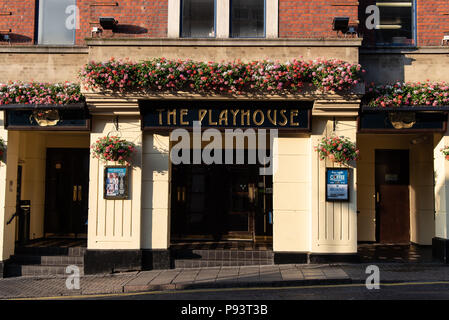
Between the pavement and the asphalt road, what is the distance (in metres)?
0.24

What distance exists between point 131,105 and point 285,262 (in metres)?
4.86

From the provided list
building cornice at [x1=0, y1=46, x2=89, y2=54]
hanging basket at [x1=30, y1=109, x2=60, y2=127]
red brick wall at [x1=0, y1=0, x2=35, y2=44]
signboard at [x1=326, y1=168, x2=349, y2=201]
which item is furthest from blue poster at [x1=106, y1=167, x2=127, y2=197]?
signboard at [x1=326, y1=168, x2=349, y2=201]

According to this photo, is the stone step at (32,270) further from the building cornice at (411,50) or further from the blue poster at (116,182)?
the building cornice at (411,50)

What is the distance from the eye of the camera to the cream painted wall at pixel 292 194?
10.0 m

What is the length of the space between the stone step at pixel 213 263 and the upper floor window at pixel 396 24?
5887mm

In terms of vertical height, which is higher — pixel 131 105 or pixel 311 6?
pixel 311 6

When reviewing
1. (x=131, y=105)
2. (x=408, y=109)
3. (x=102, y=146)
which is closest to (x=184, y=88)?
(x=131, y=105)

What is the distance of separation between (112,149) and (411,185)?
28.0 ft

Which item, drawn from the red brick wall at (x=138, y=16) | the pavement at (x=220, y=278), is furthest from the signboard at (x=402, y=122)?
the red brick wall at (x=138, y=16)

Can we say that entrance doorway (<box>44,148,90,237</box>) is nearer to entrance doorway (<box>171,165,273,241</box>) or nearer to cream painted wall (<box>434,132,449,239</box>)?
entrance doorway (<box>171,165,273,241</box>)

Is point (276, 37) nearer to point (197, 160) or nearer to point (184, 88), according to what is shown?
point (184, 88)

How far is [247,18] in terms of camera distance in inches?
409

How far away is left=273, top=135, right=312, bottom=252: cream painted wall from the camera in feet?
32.8

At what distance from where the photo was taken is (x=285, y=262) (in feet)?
32.6
